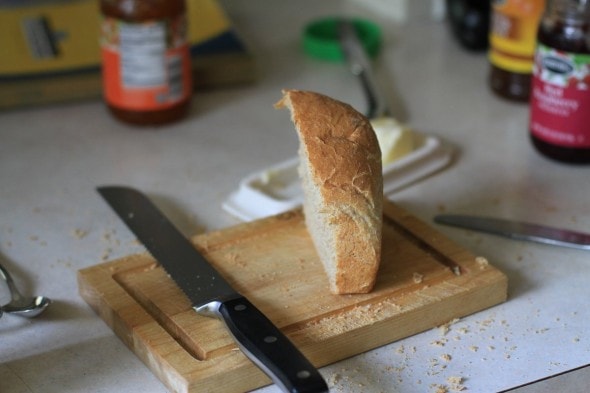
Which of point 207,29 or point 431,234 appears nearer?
point 431,234

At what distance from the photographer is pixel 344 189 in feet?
3.30

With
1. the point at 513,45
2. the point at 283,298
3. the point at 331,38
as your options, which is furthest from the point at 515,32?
the point at 283,298

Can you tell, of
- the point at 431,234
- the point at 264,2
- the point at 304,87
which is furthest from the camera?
the point at 264,2

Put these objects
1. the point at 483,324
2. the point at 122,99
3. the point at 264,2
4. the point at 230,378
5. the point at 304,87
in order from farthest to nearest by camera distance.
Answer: the point at 264,2, the point at 304,87, the point at 122,99, the point at 483,324, the point at 230,378

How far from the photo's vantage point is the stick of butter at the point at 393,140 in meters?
1.32

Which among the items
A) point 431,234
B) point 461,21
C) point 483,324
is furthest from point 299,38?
point 483,324

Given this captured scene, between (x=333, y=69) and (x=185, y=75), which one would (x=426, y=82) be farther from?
(x=185, y=75)

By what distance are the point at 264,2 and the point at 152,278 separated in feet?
3.59

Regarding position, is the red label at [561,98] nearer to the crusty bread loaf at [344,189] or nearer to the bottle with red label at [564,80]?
the bottle with red label at [564,80]

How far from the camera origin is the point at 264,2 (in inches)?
80.8

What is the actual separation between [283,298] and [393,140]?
14.4 inches

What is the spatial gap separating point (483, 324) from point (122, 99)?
674 mm

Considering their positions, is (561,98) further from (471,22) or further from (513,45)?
(471,22)

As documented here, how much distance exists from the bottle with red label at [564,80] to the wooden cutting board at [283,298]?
0.30 m
